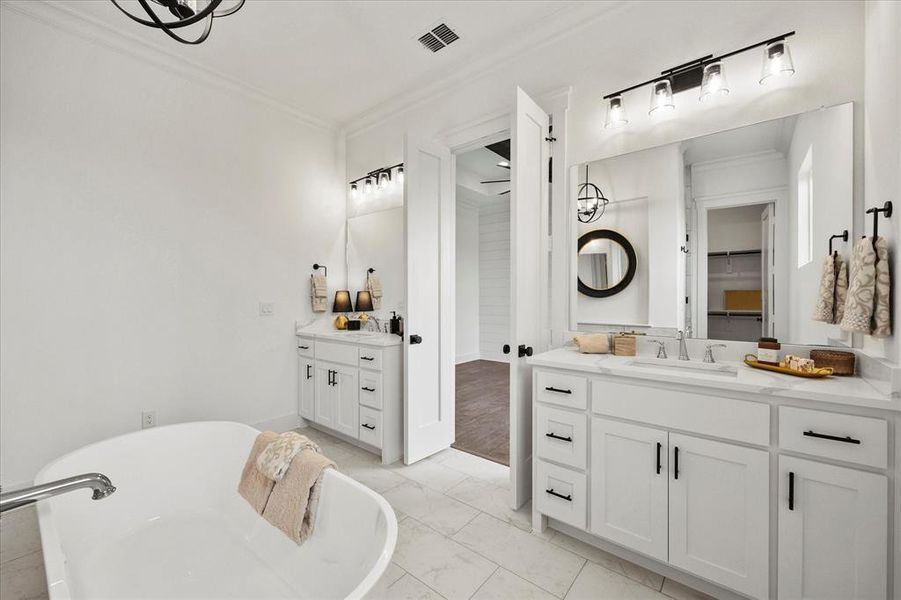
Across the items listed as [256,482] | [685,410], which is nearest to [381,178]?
[256,482]

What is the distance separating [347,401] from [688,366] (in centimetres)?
239

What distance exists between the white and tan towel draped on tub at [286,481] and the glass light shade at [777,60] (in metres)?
2.63

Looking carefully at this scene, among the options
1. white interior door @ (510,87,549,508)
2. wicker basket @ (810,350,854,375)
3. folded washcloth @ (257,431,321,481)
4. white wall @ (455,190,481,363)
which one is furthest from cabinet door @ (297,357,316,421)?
wicker basket @ (810,350,854,375)

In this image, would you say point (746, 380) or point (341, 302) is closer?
point (746, 380)

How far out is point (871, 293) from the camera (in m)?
1.39

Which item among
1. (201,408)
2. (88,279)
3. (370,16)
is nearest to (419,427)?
(201,408)

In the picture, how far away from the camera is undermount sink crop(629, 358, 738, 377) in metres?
1.72

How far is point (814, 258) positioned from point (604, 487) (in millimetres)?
1389

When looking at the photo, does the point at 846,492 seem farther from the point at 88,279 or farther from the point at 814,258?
the point at 88,279

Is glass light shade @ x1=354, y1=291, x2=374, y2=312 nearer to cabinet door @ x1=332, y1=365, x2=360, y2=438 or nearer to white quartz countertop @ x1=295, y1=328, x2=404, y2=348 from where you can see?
white quartz countertop @ x1=295, y1=328, x2=404, y2=348

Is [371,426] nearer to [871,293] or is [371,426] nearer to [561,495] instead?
[561,495]

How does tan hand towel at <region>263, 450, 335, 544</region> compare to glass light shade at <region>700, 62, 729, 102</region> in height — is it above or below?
below

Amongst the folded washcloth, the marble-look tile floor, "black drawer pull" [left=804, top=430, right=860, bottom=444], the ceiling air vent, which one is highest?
the ceiling air vent

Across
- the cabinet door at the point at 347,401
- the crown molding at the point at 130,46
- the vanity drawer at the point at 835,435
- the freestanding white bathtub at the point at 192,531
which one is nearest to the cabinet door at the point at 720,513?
the vanity drawer at the point at 835,435
